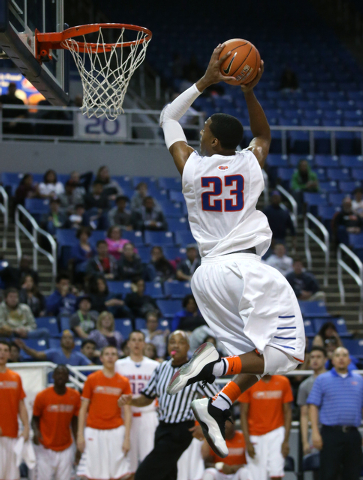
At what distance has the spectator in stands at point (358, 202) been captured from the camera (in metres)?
15.9

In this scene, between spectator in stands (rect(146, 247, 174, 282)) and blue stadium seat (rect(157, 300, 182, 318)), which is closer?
blue stadium seat (rect(157, 300, 182, 318))

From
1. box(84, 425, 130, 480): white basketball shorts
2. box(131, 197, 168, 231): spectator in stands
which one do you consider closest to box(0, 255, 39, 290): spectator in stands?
box(131, 197, 168, 231): spectator in stands

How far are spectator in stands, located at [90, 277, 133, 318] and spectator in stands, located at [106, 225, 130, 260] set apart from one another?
118 centimetres

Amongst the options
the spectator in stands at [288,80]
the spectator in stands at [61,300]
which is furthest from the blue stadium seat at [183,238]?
the spectator in stands at [288,80]

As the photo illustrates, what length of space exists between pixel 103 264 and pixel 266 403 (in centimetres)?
491

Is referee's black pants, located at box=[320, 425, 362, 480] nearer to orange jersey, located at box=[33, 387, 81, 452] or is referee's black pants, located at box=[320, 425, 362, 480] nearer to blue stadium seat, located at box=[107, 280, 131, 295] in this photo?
orange jersey, located at box=[33, 387, 81, 452]

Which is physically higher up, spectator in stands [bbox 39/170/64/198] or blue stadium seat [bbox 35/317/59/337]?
spectator in stands [bbox 39/170/64/198]

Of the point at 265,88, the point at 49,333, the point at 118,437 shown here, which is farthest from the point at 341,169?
the point at 118,437

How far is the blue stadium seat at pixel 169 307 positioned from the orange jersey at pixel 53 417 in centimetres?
368

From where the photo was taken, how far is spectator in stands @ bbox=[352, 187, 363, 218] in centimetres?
1592

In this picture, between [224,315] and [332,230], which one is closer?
[224,315]

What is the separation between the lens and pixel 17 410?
953 cm

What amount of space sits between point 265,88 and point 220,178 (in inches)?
692

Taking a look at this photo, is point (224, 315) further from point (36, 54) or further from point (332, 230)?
point (332, 230)
